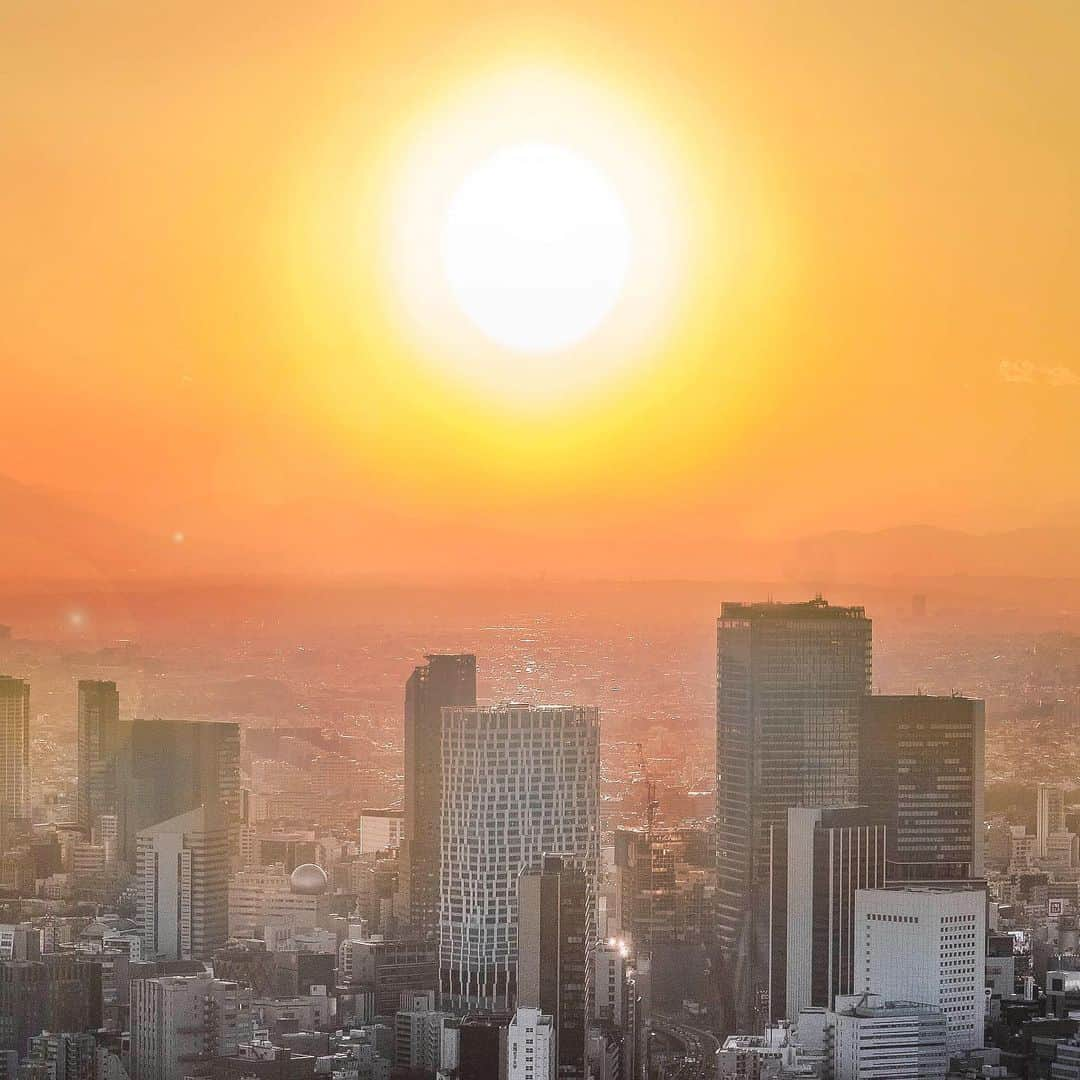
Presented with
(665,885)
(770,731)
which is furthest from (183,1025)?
(770,731)

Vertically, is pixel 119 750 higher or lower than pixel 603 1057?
higher

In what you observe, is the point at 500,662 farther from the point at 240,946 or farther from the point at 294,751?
the point at 240,946

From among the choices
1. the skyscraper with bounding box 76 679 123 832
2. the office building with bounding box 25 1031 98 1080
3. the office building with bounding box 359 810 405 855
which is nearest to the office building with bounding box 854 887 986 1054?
the office building with bounding box 359 810 405 855

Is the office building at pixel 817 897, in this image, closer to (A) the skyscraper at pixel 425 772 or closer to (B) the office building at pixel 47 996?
(A) the skyscraper at pixel 425 772

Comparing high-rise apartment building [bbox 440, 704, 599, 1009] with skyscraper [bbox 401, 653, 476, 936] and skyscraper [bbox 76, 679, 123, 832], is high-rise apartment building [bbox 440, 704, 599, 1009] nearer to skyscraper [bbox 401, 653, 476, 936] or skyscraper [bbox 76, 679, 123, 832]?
skyscraper [bbox 401, 653, 476, 936]

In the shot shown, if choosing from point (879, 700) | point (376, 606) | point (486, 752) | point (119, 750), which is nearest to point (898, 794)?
point (879, 700)

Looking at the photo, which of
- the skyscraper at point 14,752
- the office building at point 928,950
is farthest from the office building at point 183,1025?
the office building at point 928,950

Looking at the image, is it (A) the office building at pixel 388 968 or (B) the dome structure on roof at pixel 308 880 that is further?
(B) the dome structure on roof at pixel 308 880
